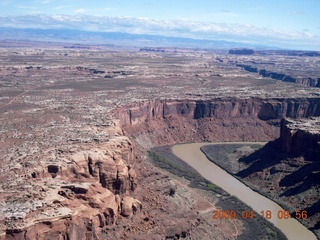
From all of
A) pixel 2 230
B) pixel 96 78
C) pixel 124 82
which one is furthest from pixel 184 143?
pixel 2 230

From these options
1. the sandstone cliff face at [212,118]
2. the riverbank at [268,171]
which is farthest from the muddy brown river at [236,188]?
the sandstone cliff face at [212,118]

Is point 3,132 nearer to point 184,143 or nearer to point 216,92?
point 184,143

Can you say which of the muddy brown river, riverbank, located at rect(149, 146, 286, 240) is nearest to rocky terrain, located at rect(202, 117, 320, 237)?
the muddy brown river

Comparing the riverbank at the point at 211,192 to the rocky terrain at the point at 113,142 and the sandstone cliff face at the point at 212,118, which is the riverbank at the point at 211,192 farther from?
the sandstone cliff face at the point at 212,118

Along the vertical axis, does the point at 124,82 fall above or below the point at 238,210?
above

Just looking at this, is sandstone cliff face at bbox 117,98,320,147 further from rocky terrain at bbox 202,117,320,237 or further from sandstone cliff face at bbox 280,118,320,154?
sandstone cliff face at bbox 280,118,320,154
